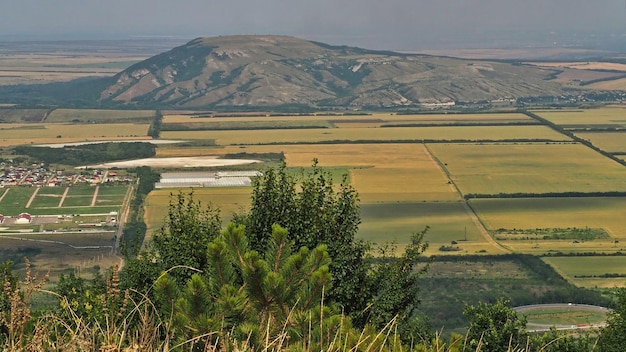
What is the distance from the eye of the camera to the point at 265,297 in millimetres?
8742

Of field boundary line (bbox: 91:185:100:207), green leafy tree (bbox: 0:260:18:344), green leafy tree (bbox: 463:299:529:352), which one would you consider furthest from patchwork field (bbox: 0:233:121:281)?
green leafy tree (bbox: 463:299:529:352)

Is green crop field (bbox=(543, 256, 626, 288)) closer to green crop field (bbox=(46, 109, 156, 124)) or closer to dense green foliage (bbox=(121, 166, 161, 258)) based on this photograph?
dense green foliage (bbox=(121, 166, 161, 258))

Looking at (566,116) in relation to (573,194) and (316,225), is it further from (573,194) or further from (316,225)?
(316,225)

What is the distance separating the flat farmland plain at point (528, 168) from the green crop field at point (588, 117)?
69.9 ft

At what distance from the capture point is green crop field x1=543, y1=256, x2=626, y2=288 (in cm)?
4294

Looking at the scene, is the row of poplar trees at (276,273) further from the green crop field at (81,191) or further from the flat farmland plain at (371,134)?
the flat farmland plain at (371,134)

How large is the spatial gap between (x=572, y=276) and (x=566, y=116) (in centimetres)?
7436

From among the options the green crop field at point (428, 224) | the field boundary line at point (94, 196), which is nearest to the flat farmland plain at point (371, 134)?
the field boundary line at point (94, 196)

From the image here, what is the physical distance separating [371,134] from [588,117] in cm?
3448


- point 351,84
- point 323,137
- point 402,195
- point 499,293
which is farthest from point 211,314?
point 351,84

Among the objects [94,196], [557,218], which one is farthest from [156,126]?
[557,218]

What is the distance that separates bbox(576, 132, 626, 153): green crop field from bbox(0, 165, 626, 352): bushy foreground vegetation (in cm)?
6980

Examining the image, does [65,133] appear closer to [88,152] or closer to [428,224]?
[88,152]

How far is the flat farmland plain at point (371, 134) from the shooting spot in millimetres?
91688
